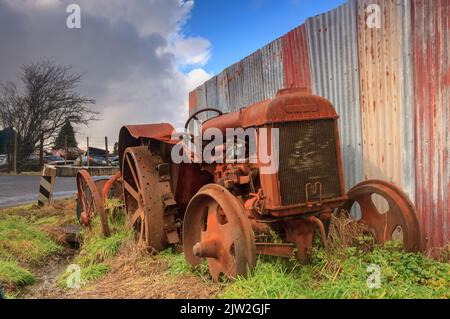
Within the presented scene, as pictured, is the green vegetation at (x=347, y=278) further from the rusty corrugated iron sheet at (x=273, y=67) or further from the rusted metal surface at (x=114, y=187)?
the rusty corrugated iron sheet at (x=273, y=67)

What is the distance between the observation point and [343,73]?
4.97 metres

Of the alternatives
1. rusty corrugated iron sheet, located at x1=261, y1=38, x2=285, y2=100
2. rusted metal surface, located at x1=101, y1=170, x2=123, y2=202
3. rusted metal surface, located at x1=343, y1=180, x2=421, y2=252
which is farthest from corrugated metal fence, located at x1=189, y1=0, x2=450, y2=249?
rusted metal surface, located at x1=101, y1=170, x2=123, y2=202

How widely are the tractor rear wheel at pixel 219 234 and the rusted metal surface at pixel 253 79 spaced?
154 inches

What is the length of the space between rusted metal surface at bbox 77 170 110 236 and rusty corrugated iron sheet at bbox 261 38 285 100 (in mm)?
3287

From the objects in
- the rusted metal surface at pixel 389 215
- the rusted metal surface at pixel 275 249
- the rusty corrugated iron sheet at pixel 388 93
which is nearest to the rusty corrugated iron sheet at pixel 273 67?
the rusty corrugated iron sheet at pixel 388 93

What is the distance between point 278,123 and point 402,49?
2.03 meters

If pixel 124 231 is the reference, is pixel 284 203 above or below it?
above

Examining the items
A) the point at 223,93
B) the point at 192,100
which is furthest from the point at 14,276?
the point at 192,100

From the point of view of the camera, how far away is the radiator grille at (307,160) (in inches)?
122

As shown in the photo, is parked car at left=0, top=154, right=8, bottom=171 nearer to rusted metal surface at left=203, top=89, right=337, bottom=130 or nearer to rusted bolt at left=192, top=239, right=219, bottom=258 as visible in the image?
rusted bolt at left=192, top=239, right=219, bottom=258

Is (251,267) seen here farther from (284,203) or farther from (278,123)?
(278,123)
